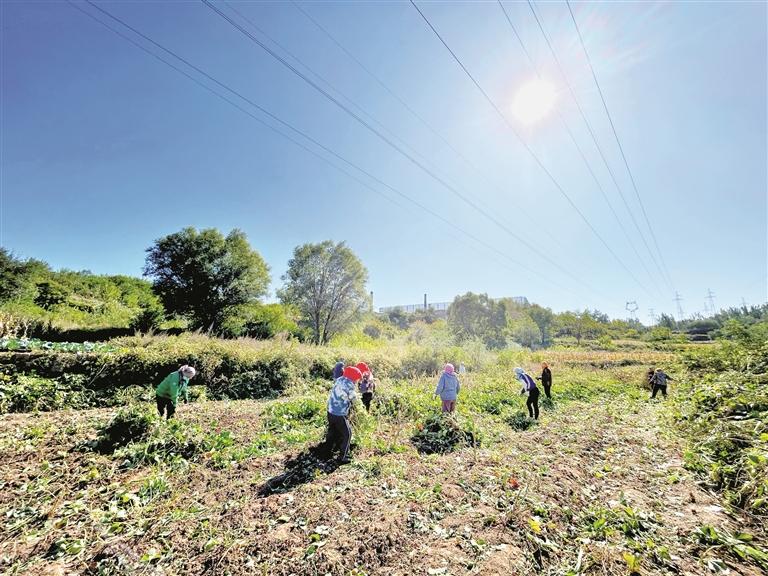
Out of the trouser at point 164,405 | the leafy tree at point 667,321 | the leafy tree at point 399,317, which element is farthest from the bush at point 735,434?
the leafy tree at point 667,321

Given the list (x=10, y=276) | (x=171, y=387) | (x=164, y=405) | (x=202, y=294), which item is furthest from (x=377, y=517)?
(x=10, y=276)

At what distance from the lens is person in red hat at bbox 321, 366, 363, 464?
227 inches

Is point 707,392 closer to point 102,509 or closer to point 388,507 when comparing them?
point 388,507

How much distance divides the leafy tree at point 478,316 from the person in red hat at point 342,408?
135 ft

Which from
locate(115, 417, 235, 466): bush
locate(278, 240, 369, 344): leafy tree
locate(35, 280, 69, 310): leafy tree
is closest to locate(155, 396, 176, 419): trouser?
locate(115, 417, 235, 466): bush

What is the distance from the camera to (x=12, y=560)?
9.96 feet

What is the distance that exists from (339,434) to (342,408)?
2.01ft

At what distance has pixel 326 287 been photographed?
98.0 ft

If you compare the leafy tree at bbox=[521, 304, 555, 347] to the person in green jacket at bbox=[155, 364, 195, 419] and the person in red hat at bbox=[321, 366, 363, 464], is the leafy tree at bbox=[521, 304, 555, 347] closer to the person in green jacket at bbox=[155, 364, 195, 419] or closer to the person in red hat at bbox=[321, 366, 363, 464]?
the person in red hat at bbox=[321, 366, 363, 464]

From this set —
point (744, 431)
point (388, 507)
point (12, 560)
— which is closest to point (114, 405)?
point (12, 560)

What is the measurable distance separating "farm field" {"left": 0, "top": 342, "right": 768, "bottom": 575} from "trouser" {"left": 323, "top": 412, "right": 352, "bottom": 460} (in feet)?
1.09

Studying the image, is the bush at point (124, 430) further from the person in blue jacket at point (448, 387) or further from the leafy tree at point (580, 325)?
the leafy tree at point (580, 325)

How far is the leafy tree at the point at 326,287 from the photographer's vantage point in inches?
1169

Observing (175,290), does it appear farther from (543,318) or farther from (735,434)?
(543,318)
